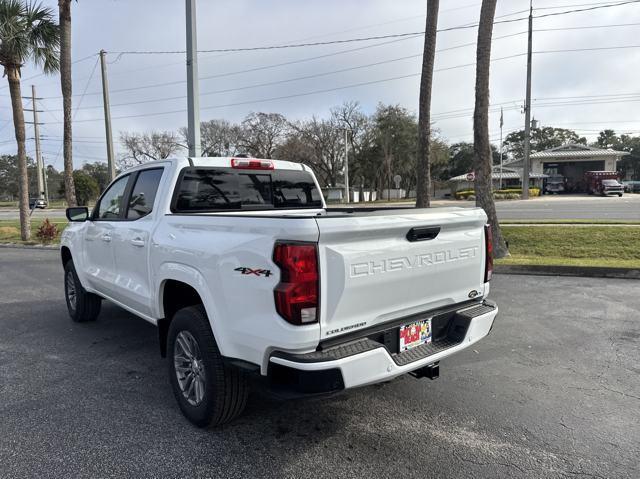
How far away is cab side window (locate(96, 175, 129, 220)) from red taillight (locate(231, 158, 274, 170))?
1.20 m

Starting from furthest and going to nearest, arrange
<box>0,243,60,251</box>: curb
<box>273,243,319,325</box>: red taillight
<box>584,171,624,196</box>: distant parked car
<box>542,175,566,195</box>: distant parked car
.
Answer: <box>542,175,566,195</box>: distant parked car, <box>584,171,624,196</box>: distant parked car, <box>0,243,60,251</box>: curb, <box>273,243,319,325</box>: red taillight

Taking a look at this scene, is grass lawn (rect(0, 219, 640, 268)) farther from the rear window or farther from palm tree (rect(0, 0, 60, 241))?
palm tree (rect(0, 0, 60, 241))

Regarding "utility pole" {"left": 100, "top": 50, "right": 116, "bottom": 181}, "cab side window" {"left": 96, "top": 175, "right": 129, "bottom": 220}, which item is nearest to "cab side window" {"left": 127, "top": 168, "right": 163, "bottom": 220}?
"cab side window" {"left": 96, "top": 175, "right": 129, "bottom": 220}

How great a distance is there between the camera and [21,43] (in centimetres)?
1545

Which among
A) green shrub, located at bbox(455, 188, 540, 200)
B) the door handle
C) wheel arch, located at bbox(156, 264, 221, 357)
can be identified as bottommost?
wheel arch, located at bbox(156, 264, 221, 357)

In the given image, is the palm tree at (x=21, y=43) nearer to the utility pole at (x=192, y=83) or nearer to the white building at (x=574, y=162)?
the utility pole at (x=192, y=83)

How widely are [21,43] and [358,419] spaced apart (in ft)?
58.7

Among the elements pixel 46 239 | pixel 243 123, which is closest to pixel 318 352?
pixel 46 239

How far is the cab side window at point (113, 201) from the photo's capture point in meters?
4.61

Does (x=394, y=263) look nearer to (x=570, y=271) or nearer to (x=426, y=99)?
(x=570, y=271)

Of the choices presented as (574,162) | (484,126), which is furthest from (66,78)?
(574,162)

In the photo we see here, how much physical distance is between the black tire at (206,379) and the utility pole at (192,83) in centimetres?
703

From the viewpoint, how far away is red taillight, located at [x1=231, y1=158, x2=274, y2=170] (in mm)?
4254

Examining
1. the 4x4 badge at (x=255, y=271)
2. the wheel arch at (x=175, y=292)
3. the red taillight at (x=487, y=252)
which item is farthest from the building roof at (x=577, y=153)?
the 4x4 badge at (x=255, y=271)
